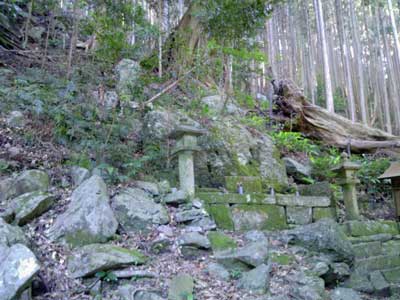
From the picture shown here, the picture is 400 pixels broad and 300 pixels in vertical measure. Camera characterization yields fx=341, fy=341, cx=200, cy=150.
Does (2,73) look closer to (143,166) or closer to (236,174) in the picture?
(143,166)

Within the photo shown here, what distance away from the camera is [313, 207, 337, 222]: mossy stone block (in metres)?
4.86

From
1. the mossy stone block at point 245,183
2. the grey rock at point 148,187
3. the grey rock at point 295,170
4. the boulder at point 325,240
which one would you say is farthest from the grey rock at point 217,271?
the grey rock at point 295,170

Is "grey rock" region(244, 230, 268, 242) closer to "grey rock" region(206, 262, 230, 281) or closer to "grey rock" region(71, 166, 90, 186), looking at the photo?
"grey rock" region(206, 262, 230, 281)

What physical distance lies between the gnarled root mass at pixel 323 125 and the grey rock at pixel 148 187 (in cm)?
574

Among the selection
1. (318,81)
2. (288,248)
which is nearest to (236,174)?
(288,248)

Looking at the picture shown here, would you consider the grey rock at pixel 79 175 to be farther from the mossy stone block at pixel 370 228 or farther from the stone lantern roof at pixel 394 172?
the stone lantern roof at pixel 394 172

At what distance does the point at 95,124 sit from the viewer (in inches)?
193

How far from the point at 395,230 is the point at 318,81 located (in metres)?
14.1

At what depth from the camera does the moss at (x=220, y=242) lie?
3373 millimetres

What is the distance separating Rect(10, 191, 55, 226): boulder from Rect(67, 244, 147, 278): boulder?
2.34ft

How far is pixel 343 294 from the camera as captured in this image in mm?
3004

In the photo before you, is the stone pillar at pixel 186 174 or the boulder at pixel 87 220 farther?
the stone pillar at pixel 186 174

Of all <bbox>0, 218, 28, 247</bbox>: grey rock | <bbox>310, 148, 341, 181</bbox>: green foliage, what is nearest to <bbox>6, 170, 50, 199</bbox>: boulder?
<bbox>0, 218, 28, 247</bbox>: grey rock

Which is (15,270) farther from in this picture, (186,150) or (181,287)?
(186,150)
